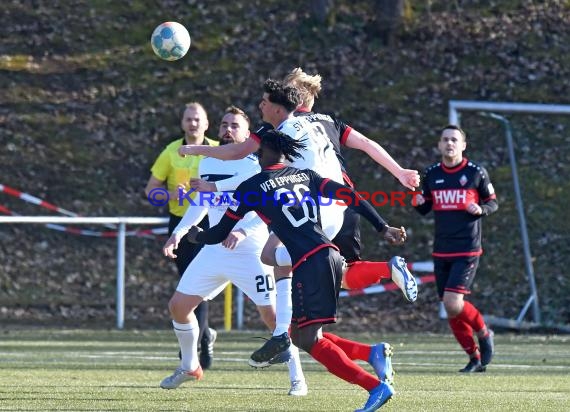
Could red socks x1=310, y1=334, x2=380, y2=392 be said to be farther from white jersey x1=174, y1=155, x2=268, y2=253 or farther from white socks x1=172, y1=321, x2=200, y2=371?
white socks x1=172, y1=321, x2=200, y2=371

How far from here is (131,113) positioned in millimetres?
21094

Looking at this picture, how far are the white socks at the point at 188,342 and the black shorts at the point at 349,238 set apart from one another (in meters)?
1.32

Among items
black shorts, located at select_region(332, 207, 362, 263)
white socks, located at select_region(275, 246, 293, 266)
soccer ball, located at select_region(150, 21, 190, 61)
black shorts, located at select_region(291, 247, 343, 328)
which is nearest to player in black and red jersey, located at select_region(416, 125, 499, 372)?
soccer ball, located at select_region(150, 21, 190, 61)

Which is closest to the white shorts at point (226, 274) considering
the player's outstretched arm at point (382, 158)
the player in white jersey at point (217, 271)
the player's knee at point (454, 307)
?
the player in white jersey at point (217, 271)

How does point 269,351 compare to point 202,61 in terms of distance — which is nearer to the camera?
point 269,351

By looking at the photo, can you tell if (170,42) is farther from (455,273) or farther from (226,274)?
(455,273)

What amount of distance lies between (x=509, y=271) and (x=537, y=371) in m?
7.21

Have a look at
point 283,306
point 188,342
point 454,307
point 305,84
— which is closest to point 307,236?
point 283,306

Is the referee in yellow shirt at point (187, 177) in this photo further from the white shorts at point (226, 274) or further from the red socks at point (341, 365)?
the red socks at point (341, 365)

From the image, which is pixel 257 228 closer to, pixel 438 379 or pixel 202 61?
pixel 438 379

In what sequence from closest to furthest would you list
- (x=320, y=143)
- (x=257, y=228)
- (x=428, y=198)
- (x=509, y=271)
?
Result: (x=320, y=143), (x=257, y=228), (x=428, y=198), (x=509, y=271)

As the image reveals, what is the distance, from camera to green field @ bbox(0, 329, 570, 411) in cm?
805

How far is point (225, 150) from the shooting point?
340 inches

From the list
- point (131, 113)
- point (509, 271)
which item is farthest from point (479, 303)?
point (131, 113)
